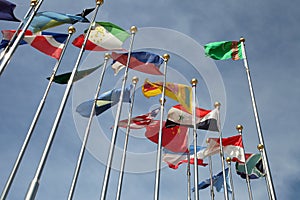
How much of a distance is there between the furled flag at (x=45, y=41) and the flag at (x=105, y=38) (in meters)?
0.77

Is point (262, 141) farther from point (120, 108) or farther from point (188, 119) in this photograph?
point (120, 108)

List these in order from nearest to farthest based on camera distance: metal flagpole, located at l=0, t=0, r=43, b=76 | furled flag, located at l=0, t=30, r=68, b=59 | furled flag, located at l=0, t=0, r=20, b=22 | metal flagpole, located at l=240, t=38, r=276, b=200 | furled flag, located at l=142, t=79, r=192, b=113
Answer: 1. metal flagpole, located at l=0, t=0, r=43, b=76
2. metal flagpole, located at l=240, t=38, r=276, b=200
3. furled flag, located at l=0, t=0, r=20, b=22
4. furled flag, located at l=0, t=30, r=68, b=59
5. furled flag, located at l=142, t=79, r=192, b=113

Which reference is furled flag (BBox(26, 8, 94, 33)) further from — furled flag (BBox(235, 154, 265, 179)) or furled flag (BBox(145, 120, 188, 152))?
furled flag (BBox(235, 154, 265, 179))

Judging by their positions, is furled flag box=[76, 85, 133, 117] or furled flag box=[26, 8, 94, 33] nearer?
furled flag box=[26, 8, 94, 33]

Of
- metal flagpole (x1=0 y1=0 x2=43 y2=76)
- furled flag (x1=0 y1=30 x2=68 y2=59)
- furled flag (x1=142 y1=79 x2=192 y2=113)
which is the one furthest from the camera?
furled flag (x1=142 y1=79 x2=192 y2=113)

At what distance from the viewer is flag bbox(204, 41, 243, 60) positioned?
48.0 ft

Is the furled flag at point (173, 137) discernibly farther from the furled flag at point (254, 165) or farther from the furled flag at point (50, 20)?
the furled flag at point (50, 20)

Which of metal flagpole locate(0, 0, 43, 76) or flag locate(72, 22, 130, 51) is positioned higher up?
flag locate(72, 22, 130, 51)

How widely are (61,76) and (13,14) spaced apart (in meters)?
2.73

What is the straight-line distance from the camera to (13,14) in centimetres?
1109

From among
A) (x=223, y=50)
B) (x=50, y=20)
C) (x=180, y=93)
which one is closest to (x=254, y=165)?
(x=180, y=93)

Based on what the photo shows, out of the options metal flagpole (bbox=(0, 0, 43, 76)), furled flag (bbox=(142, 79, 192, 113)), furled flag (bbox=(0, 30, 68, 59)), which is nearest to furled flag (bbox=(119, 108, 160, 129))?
furled flag (bbox=(142, 79, 192, 113))

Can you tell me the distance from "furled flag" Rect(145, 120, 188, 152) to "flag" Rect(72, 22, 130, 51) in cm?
379

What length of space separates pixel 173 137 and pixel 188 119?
1.28 m
